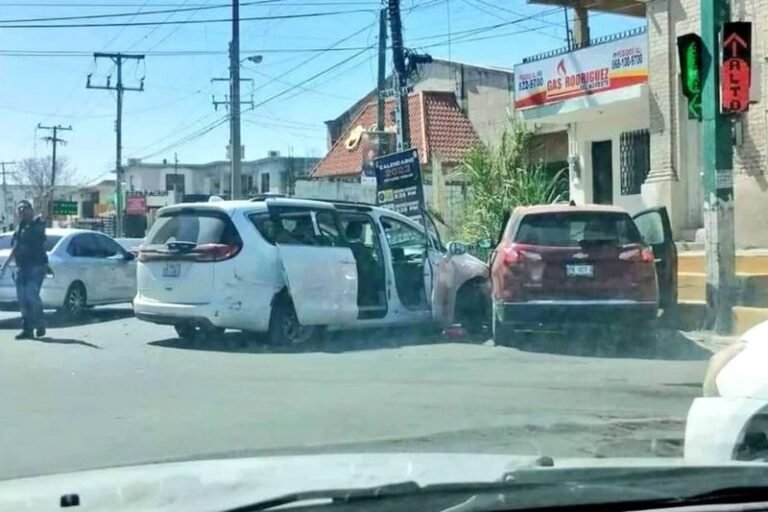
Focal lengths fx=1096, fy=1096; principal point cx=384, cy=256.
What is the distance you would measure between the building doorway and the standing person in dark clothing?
13.6 meters

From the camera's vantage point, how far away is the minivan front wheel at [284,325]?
40.2ft

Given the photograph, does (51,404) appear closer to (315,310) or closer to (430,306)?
(315,310)

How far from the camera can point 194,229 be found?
12.4m

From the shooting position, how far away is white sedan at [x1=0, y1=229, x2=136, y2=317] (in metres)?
16.2

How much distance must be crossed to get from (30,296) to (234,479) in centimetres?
1076

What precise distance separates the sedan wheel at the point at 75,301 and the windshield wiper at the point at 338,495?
558 inches

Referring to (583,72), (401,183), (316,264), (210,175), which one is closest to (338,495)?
(316,264)

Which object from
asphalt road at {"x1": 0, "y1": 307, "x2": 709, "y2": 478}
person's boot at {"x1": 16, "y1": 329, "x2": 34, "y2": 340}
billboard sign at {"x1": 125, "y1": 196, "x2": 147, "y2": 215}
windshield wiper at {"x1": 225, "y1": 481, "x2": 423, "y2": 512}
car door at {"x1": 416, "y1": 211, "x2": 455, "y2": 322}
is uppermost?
billboard sign at {"x1": 125, "y1": 196, "x2": 147, "y2": 215}

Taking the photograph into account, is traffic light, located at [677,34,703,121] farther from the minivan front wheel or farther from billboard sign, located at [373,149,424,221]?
billboard sign, located at [373,149,424,221]

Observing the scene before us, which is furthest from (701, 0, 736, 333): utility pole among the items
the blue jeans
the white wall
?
the blue jeans

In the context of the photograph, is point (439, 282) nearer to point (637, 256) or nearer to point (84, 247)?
point (637, 256)

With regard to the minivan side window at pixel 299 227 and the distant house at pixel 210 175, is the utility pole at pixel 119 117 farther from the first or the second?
the minivan side window at pixel 299 227

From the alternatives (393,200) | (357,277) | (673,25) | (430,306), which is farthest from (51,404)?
(673,25)

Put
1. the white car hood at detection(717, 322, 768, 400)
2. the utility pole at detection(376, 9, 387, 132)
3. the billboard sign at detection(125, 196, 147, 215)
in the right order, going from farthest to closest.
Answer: the billboard sign at detection(125, 196, 147, 215), the utility pole at detection(376, 9, 387, 132), the white car hood at detection(717, 322, 768, 400)
